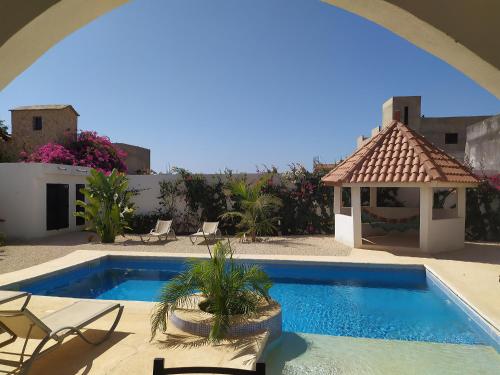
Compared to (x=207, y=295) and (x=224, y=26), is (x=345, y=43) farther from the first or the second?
(x=207, y=295)

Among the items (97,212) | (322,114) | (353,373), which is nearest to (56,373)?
(353,373)

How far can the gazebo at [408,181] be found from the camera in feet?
44.2

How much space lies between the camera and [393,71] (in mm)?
17422

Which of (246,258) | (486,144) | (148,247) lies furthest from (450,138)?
(148,247)

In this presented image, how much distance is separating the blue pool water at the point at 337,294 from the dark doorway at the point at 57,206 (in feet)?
22.0

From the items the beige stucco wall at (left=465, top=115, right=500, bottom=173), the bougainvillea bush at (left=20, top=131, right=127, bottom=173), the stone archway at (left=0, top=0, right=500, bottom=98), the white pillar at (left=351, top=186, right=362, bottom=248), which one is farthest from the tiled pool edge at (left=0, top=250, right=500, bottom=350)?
the bougainvillea bush at (left=20, top=131, right=127, bottom=173)

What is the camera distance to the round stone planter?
6102 mm

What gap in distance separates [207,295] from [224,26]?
29.5 ft

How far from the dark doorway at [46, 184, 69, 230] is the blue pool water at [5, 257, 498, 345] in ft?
22.0

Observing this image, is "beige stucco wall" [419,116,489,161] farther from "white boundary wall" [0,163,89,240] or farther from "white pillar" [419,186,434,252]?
"white boundary wall" [0,163,89,240]

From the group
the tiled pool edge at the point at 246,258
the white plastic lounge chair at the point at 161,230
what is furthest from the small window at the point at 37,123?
the tiled pool edge at the point at 246,258

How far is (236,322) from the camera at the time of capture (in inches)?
242

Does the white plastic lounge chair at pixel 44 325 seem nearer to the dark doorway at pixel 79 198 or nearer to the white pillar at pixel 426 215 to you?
the white pillar at pixel 426 215

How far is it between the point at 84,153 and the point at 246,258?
61.8 ft
